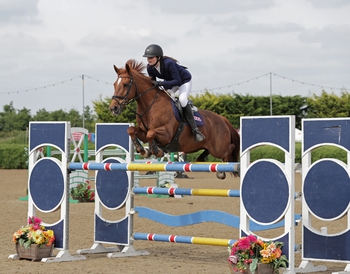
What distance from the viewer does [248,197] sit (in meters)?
5.56

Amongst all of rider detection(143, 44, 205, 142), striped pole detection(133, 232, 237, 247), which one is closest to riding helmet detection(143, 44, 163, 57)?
rider detection(143, 44, 205, 142)

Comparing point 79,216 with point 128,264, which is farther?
point 79,216

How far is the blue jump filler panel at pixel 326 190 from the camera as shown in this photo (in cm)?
565

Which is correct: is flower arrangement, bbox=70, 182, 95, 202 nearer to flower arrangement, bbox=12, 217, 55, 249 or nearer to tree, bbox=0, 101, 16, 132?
flower arrangement, bbox=12, 217, 55, 249

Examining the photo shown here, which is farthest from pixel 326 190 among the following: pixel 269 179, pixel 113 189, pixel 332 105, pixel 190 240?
pixel 332 105

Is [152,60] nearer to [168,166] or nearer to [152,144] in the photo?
[152,144]

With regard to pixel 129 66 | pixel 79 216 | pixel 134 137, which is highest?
pixel 129 66

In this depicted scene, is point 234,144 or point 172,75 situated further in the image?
point 234,144

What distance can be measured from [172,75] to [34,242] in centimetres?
210

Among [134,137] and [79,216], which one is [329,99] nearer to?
[79,216]

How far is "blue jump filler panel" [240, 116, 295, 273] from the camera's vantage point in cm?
533

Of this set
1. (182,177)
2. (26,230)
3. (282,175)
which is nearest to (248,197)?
(282,175)

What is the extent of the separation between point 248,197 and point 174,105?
4.58ft

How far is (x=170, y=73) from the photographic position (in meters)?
6.48
